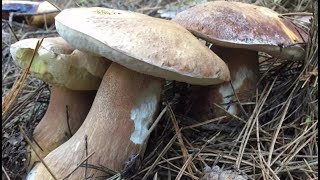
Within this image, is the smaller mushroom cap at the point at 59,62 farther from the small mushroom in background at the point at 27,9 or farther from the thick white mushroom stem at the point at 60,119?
the small mushroom in background at the point at 27,9

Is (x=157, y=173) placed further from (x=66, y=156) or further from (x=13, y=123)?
(x=13, y=123)

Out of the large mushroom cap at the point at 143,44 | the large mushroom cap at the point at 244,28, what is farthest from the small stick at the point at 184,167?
the large mushroom cap at the point at 244,28

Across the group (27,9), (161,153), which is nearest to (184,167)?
(161,153)

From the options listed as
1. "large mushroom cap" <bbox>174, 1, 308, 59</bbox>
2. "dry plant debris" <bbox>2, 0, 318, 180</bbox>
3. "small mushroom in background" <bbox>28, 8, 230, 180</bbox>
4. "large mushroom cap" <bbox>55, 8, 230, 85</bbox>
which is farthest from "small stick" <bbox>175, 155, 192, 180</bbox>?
"large mushroom cap" <bbox>174, 1, 308, 59</bbox>

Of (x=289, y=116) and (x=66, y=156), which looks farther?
(x=289, y=116)

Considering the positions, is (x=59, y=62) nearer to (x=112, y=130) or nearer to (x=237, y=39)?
(x=112, y=130)

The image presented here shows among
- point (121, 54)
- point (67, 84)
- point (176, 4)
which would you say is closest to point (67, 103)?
point (67, 84)
